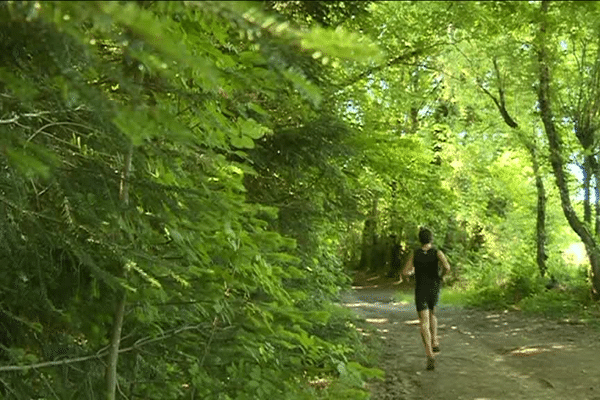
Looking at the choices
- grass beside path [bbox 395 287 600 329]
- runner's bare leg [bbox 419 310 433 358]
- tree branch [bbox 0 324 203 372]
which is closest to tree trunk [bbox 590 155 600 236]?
grass beside path [bbox 395 287 600 329]

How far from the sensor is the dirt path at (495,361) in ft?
25.7

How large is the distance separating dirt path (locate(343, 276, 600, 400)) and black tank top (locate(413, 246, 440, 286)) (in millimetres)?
1265

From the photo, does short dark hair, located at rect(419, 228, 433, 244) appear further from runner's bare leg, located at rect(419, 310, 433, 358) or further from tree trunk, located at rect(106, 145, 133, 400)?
tree trunk, located at rect(106, 145, 133, 400)

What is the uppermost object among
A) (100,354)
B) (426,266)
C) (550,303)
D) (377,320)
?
(426,266)

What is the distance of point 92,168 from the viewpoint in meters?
3.12

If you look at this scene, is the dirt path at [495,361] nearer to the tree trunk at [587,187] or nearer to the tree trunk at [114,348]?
the tree trunk at [587,187]

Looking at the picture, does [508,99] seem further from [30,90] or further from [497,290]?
[30,90]

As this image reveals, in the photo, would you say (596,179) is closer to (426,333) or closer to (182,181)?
(426,333)

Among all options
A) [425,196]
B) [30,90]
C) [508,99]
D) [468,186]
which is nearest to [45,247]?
[30,90]

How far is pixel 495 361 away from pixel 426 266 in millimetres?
2136

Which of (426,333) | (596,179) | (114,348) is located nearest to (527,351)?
(426,333)

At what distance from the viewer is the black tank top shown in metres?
8.93

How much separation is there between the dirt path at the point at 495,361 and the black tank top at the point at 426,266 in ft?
4.15

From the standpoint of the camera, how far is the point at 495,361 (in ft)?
32.2
